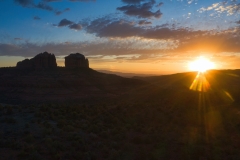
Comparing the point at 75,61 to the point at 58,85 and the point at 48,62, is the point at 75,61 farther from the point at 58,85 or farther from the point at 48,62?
the point at 58,85

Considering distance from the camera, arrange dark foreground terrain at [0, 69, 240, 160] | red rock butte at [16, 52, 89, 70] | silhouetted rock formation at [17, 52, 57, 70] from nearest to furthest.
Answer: dark foreground terrain at [0, 69, 240, 160] < silhouetted rock formation at [17, 52, 57, 70] < red rock butte at [16, 52, 89, 70]

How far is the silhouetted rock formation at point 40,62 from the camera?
100488 mm

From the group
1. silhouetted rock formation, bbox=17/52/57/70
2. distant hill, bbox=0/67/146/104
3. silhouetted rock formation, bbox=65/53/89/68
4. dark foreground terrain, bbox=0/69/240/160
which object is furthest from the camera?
silhouetted rock formation, bbox=65/53/89/68

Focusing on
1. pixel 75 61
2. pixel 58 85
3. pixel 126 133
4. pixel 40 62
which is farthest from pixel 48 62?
pixel 126 133

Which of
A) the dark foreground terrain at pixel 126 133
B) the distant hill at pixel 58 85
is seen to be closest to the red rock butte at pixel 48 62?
the distant hill at pixel 58 85

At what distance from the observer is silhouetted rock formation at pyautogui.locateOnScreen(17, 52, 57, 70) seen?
100 metres

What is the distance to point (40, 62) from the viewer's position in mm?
101250

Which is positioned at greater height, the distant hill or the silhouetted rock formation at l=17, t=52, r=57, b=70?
the silhouetted rock formation at l=17, t=52, r=57, b=70

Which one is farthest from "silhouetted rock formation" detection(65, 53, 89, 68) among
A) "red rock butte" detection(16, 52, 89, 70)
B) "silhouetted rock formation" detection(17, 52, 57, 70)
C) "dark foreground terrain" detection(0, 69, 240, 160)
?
"dark foreground terrain" detection(0, 69, 240, 160)

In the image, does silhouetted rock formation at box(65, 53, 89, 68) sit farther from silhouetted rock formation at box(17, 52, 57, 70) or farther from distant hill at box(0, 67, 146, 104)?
distant hill at box(0, 67, 146, 104)

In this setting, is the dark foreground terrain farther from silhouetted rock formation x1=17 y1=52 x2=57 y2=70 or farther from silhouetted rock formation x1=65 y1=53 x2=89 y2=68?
silhouetted rock formation x1=17 y1=52 x2=57 y2=70

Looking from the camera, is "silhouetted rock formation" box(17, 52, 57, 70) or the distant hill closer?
the distant hill

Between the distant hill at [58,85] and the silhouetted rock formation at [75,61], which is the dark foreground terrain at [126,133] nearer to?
the distant hill at [58,85]

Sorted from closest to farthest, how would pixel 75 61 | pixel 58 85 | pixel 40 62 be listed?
pixel 58 85, pixel 40 62, pixel 75 61
